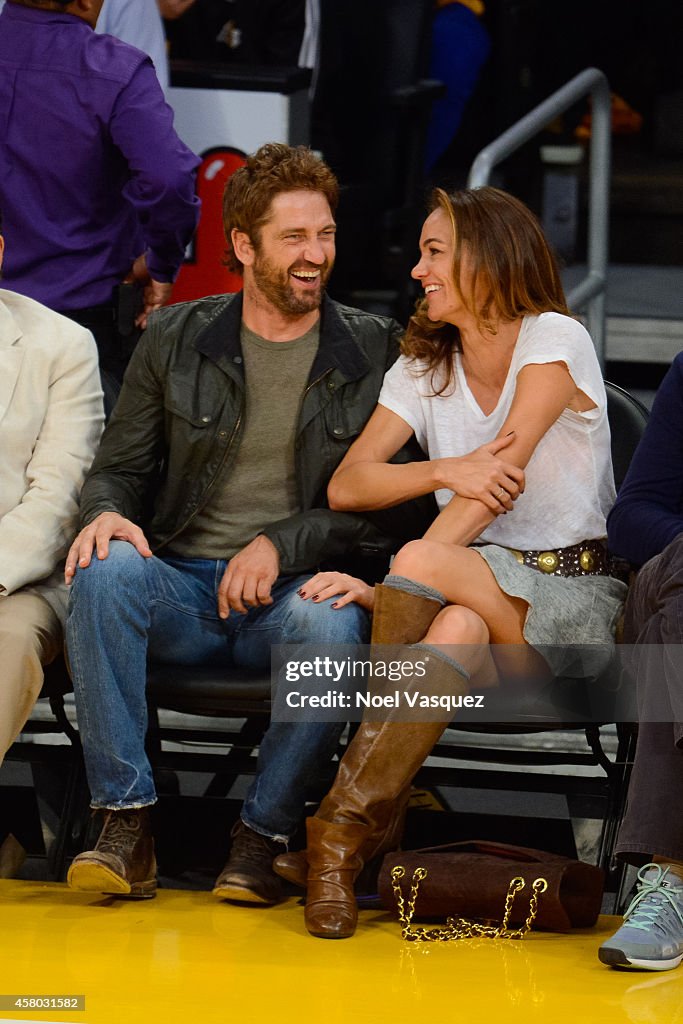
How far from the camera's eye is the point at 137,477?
3387 mm

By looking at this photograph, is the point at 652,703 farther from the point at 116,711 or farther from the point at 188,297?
the point at 188,297

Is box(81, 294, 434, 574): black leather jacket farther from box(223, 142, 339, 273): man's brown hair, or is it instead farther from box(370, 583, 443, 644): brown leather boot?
box(370, 583, 443, 644): brown leather boot

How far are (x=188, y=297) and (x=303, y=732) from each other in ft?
6.29

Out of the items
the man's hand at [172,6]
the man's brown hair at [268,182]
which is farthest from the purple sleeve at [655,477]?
the man's hand at [172,6]

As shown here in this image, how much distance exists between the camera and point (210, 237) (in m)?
4.54

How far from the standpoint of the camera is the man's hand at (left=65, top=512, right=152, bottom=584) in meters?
3.09

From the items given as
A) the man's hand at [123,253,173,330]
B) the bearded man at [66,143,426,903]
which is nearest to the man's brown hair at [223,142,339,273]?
the bearded man at [66,143,426,903]

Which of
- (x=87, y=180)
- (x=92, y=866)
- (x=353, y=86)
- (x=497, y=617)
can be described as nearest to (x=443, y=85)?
(x=353, y=86)

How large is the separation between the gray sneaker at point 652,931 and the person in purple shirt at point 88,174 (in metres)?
1.90

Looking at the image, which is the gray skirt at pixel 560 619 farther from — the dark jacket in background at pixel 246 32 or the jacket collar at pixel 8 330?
the dark jacket in background at pixel 246 32

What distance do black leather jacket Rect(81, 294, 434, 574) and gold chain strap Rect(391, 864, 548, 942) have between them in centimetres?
69

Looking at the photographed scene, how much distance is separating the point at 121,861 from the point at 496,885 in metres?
0.66

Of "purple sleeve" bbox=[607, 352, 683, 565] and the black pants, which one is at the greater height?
"purple sleeve" bbox=[607, 352, 683, 565]

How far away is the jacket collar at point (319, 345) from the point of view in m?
3.37
